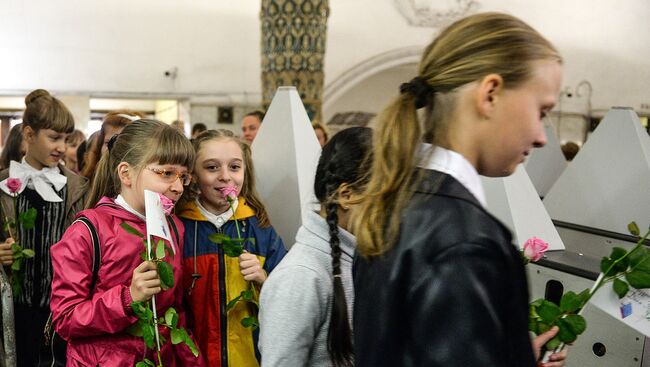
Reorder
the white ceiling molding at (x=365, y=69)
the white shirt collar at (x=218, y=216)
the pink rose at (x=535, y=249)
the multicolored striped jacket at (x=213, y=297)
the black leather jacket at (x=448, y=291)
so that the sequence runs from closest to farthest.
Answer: the black leather jacket at (x=448, y=291) < the pink rose at (x=535, y=249) < the multicolored striped jacket at (x=213, y=297) < the white shirt collar at (x=218, y=216) < the white ceiling molding at (x=365, y=69)

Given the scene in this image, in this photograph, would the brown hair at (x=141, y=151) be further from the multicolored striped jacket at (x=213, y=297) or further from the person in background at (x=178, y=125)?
the multicolored striped jacket at (x=213, y=297)

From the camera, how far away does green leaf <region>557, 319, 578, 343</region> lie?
54.9 inches

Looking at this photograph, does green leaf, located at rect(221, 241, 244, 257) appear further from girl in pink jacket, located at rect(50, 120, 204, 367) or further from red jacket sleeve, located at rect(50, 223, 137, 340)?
red jacket sleeve, located at rect(50, 223, 137, 340)

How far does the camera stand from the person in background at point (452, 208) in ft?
2.81

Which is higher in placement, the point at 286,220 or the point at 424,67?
the point at 424,67

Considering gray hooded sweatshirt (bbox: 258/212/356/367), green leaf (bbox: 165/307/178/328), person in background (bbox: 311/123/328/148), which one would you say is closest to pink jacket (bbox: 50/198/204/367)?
green leaf (bbox: 165/307/178/328)

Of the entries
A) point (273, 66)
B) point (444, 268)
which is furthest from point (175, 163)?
point (273, 66)

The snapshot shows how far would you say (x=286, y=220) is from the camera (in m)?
2.72

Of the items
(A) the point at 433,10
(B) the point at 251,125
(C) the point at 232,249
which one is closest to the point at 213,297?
(C) the point at 232,249

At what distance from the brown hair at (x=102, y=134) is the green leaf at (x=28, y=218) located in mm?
379

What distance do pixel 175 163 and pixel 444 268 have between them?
55.0 inches

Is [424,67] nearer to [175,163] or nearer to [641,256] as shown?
[641,256]

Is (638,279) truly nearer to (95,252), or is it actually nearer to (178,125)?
(95,252)

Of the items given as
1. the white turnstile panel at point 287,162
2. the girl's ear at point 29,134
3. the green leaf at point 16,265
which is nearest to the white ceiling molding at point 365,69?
the white turnstile panel at point 287,162
